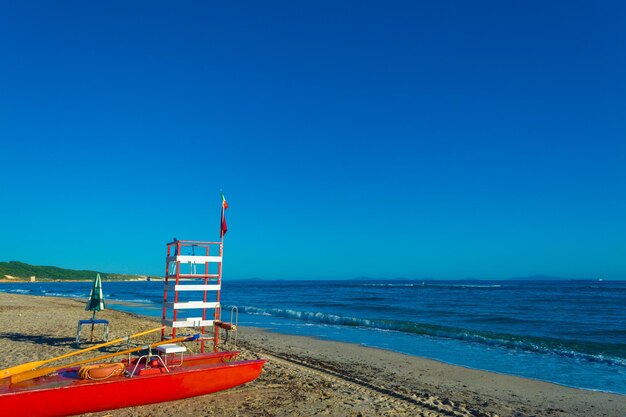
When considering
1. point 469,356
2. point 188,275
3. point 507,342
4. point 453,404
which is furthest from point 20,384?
point 507,342

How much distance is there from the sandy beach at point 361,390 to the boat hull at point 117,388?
18 centimetres

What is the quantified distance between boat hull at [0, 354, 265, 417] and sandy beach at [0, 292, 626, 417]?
177 mm

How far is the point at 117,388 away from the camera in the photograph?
771 centimetres

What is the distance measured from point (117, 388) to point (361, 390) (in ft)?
15.9

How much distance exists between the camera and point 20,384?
736 centimetres

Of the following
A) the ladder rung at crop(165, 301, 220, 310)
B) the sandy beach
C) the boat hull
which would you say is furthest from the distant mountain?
the boat hull

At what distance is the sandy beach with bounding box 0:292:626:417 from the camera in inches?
328

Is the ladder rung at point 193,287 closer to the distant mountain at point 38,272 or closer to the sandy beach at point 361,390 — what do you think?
the sandy beach at point 361,390

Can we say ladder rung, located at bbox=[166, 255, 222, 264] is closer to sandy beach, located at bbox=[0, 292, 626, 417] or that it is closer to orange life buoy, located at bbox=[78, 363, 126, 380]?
sandy beach, located at bbox=[0, 292, 626, 417]

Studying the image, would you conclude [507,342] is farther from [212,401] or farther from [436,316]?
[212,401]

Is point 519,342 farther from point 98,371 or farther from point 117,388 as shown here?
point 98,371

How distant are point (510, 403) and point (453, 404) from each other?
1.42 metres

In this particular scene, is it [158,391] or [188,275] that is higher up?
[188,275]

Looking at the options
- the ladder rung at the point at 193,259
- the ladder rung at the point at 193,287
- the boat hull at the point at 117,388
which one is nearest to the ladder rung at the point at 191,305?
the ladder rung at the point at 193,287
